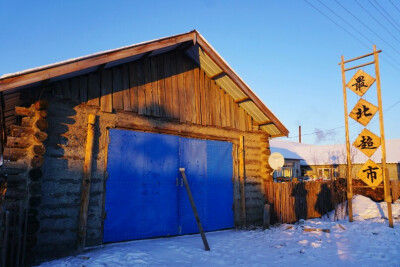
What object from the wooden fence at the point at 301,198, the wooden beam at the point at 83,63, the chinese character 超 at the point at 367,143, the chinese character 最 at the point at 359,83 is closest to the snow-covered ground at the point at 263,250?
the wooden fence at the point at 301,198

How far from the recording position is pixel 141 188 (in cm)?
691

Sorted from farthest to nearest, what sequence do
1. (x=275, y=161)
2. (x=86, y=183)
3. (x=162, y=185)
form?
1. (x=275, y=161)
2. (x=162, y=185)
3. (x=86, y=183)

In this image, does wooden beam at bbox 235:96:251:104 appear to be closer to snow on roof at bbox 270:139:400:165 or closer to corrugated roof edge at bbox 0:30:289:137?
corrugated roof edge at bbox 0:30:289:137

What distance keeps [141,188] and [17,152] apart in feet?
9.11

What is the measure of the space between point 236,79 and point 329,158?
27381mm

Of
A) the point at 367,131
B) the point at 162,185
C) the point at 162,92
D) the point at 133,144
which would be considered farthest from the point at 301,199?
the point at 133,144

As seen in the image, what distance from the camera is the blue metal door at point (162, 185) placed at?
6566mm

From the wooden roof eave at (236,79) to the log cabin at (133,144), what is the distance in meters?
0.03

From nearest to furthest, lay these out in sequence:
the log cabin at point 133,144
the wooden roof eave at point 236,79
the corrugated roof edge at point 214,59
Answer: the corrugated roof edge at point 214,59
the log cabin at point 133,144
the wooden roof eave at point 236,79

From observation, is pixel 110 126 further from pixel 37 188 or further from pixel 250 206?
pixel 250 206

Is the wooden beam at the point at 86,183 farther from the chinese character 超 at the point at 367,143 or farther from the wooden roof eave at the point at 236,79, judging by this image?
the chinese character 超 at the point at 367,143

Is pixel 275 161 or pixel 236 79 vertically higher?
pixel 236 79

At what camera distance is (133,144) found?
693 centimetres

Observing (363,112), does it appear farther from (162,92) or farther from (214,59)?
(162,92)
